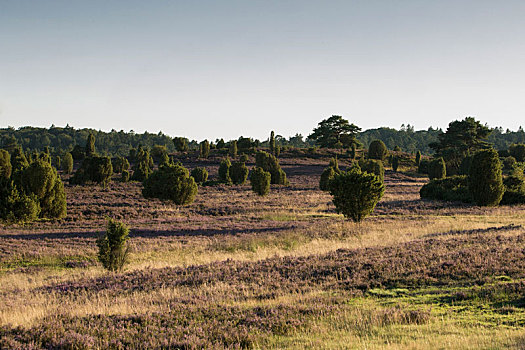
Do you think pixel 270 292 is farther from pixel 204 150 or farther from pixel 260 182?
pixel 204 150

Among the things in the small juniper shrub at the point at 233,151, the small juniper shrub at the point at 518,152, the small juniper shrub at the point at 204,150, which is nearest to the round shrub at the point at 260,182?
the small juniper shrub at the point at 233,151

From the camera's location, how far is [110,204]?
4103 centimetres

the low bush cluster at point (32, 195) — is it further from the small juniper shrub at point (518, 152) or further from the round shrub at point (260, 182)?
the small juniper shrub at point (518, 152)

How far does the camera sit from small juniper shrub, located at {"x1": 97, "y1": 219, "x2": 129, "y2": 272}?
17.2 metres

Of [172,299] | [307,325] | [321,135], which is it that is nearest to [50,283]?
[172,299]

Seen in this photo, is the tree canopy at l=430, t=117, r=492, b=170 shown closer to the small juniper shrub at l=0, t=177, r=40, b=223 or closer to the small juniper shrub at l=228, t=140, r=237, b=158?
the small juniper shrub at l=228, t=140, r=237, b=158

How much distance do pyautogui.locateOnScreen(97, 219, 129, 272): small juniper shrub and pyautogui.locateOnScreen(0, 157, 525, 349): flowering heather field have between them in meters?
0.62

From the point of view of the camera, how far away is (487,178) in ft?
124

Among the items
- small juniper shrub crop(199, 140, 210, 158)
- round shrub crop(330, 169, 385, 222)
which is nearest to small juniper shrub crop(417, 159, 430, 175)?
small juniper shrub crop(199, 140, 210, 158)

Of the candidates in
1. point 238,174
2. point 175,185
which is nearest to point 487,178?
point 175,185

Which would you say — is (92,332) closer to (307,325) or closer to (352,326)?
(307,325)

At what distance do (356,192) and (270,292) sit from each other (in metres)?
17.9

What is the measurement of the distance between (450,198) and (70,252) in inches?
1609

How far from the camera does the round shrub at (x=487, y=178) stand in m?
37.8
